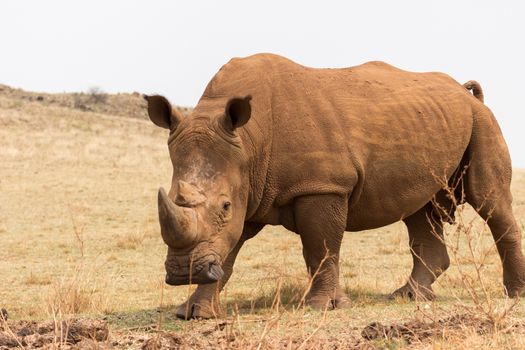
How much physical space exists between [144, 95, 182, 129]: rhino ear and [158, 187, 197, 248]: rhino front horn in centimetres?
94

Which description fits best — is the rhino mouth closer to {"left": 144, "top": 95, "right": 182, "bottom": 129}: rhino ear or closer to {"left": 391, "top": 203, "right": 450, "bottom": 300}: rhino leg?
{"left": 144, "top": 95, "right": 182, "bottom": 129}: rhino ear

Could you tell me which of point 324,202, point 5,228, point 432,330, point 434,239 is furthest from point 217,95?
point 5,228

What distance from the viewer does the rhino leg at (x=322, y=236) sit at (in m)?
6.43

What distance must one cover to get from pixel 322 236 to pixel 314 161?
22.8 inches

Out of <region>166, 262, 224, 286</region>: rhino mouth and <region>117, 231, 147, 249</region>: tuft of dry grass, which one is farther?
<region>117, 231, 147, 249</region>: tuft of dry grass

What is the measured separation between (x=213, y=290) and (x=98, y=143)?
25923mm

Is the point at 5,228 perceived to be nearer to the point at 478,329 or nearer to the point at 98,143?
the point at 478,329

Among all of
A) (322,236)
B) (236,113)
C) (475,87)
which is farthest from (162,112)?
(475,87)

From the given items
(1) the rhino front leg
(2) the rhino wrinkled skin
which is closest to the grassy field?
(1) the rhino front leg

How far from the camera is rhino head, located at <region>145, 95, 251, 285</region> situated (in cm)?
538

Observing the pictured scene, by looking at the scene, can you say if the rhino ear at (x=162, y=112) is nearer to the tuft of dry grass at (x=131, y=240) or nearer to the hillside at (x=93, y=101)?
the tuft of dry grass at (x=131, y=240)

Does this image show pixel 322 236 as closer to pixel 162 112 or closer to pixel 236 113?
pixel 236 113

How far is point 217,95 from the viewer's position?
6484 mm

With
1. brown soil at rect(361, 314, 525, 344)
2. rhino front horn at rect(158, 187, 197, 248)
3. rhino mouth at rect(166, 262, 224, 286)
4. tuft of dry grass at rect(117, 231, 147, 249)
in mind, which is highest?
rhino front horn at rect(158, 187, 197, 248)
